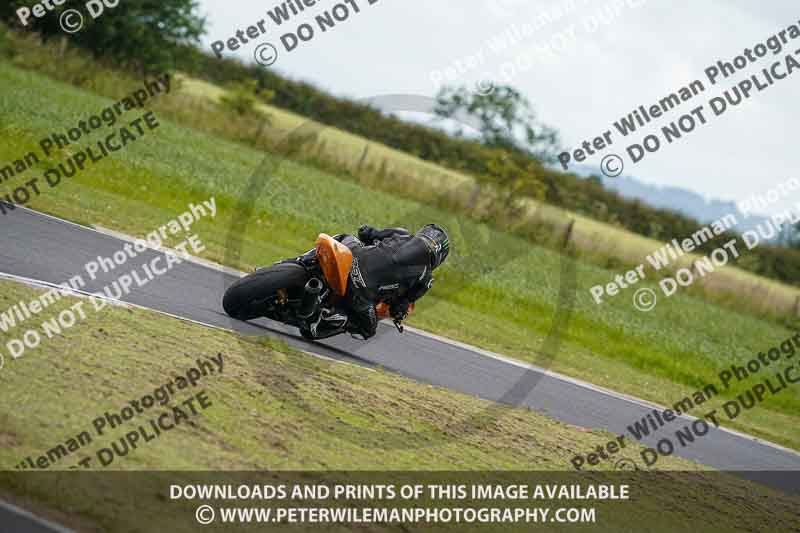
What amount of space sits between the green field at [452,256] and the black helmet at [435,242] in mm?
4639

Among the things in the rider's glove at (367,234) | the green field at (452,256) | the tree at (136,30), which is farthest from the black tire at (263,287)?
the tree at (136,30)

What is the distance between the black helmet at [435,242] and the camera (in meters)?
9.21

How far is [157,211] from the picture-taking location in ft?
54.6

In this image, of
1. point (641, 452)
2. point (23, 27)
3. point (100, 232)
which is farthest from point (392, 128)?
point (641, 452)

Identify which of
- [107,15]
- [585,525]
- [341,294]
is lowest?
[585,525]

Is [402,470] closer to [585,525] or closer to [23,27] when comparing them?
[585,525]

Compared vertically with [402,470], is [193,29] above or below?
above

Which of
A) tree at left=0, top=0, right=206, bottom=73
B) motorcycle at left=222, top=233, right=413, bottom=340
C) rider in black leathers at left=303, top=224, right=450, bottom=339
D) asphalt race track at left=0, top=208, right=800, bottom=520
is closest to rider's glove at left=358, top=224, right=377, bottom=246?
rider in black leathers at left=303, top=224, right=450, bottom=339

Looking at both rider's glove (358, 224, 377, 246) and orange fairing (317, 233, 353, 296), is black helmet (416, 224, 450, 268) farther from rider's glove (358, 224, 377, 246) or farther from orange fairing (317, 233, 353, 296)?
orange fairing (317, 233, 353, 296)

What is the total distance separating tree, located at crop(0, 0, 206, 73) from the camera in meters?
35.4

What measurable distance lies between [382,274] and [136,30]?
31.9 meters

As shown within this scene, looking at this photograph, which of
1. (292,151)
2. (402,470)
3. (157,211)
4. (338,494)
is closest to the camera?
(338,494)

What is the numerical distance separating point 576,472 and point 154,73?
110ft

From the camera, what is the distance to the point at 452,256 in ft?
71.5
